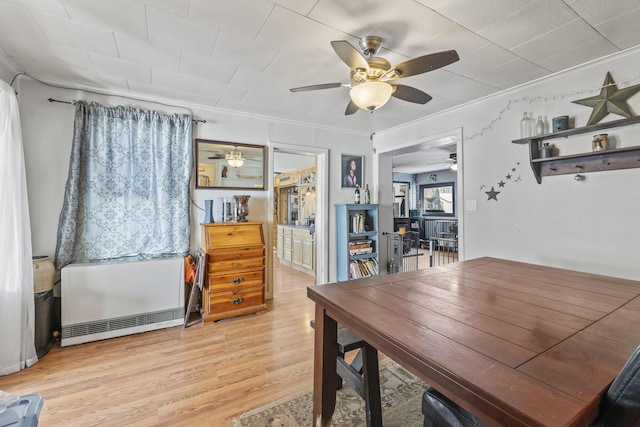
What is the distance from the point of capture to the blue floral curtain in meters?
2.60

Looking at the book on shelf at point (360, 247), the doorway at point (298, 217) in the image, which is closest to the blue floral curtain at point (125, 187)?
the doorway at point (298, 217)

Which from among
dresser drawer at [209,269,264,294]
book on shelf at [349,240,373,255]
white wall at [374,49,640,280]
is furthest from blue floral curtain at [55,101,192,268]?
white wall at [374,49,640,280]

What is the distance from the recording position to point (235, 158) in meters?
3.38

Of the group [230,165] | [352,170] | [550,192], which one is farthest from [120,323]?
[550,192]

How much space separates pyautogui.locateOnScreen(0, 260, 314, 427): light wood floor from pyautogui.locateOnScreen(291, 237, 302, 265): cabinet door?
250 cm

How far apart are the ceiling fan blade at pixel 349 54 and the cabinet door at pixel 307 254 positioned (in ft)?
11.4

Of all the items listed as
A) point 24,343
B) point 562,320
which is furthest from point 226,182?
point 562,320

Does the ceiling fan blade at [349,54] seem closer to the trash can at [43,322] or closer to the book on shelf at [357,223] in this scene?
the book on shelf at [357,223]

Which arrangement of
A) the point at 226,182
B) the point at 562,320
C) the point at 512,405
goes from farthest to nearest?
the point at 226,182 → the point at 562,320 → the point at 512,405

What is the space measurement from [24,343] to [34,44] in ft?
7.37

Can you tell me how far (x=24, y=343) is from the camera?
208 centimetres

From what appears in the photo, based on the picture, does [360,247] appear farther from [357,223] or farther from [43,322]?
[43,322]

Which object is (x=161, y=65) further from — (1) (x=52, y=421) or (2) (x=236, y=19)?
(1) (x=52, y=421)

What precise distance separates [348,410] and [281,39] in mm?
2499
